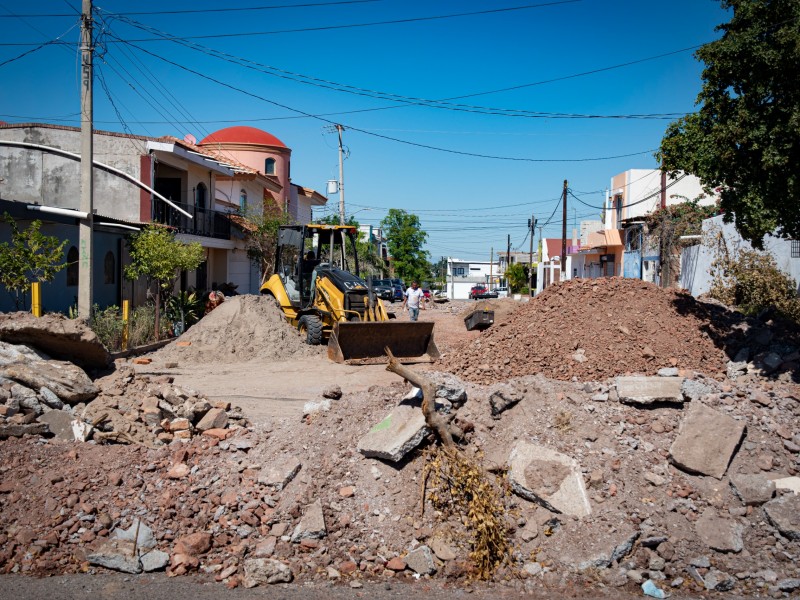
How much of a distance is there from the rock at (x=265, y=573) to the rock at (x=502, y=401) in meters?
3.05

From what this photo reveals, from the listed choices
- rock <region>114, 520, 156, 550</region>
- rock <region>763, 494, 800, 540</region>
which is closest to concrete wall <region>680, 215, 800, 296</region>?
rock <region>763, 494, 800, 540</region>

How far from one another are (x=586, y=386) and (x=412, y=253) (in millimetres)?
53992

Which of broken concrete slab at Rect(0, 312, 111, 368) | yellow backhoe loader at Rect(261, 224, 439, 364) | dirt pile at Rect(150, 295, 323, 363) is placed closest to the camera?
broken concrete slab at Rect(0, 312, 111, 368)

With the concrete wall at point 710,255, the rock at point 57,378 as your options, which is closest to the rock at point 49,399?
the rock at point 57,378

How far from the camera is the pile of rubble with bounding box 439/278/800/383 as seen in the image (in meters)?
10.1

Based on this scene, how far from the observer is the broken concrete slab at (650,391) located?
785cm

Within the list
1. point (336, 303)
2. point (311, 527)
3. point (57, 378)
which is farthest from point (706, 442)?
point (336, 303)

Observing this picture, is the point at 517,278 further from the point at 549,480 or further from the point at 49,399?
the point at 549,480

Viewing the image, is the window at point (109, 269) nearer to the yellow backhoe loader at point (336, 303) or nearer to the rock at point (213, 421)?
the yellow backhoe loader at point (336, 303)

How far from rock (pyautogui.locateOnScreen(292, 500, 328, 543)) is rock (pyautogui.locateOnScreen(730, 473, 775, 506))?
3.89m

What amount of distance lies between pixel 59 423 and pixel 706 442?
7.08 metres

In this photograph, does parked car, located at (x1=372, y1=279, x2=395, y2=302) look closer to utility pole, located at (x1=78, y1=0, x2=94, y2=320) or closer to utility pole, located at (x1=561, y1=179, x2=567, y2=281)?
utility pole, located at (x1=561, y1=179, x2=567, y2=281)

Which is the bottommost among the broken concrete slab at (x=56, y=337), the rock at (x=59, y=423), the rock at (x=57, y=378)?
the rock at (x=59, y=423)

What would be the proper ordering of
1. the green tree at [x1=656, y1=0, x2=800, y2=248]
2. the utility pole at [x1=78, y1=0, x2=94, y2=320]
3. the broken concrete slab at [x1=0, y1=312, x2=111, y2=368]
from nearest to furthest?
the broken concrete slab at [x1=0, y1=312, x2=111, y2=368] → the green tree at [x1=656, y1=0, x2=800, y2=248] → the utility pole at [x1=78, y1=0, x2=94, y2=320]
